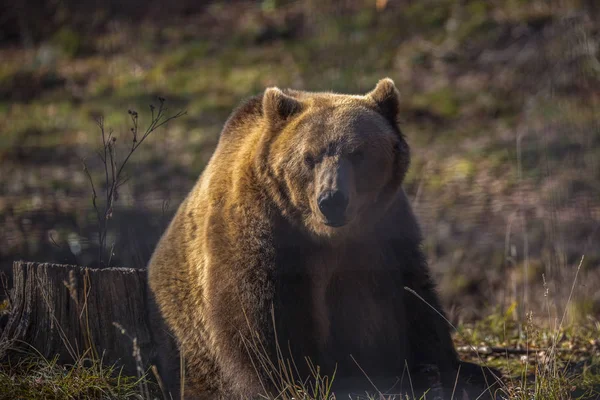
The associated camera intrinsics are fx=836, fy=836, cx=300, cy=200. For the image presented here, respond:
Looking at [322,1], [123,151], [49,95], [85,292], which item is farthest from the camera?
[322,1]

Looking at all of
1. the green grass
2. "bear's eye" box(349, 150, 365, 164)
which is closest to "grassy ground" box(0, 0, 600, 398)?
the green grass

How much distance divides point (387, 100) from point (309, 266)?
109 centimetres

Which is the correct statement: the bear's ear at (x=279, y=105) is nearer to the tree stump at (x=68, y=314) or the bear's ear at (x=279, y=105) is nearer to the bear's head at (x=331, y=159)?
the bear's head at (x=331, y=159)

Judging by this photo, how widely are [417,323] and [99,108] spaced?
12.3 m

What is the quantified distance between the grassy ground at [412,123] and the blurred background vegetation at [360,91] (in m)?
0.04

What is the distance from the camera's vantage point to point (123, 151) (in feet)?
41.4

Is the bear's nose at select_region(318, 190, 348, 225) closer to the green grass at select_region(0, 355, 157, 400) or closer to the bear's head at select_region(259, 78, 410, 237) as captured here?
the bear's head at select_region(259, 78, 410, 237)

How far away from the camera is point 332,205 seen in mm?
4379

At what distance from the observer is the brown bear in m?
4.52

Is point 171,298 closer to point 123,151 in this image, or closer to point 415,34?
point 123,151

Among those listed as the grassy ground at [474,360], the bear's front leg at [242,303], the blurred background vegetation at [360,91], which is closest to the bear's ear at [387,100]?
the bear's front leg at [242,303]

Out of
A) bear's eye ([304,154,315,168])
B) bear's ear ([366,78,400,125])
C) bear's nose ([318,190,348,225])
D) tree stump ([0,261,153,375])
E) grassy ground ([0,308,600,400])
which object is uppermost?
bear's ear ([366,78,400,125])

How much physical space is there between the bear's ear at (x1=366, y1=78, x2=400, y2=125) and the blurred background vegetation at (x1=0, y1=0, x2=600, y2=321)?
2.44 m

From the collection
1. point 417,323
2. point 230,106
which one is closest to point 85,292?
point 417,323
